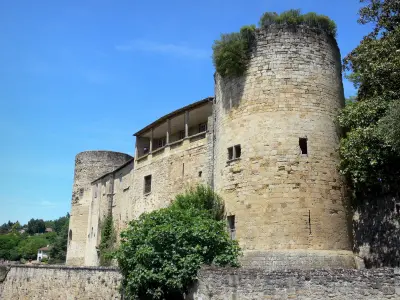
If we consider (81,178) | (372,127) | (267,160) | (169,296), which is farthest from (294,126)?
(81,178)

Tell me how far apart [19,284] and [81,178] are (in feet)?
48.6

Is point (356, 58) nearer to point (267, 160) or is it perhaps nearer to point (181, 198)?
point (267, 160)

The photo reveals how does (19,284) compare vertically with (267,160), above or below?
below

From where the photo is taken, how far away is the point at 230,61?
56.2 feet

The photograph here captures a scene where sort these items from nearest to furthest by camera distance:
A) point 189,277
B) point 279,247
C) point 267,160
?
point 189,277
point 279,247
point 267,160

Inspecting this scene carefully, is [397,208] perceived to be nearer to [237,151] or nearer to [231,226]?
[231,226]

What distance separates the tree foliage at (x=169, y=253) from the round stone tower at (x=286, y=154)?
4.64ft

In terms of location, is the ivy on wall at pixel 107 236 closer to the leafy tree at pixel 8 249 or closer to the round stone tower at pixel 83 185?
the round stone tower at pixel 83 185

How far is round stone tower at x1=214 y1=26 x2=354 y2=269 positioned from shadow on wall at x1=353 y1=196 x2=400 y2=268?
826mm

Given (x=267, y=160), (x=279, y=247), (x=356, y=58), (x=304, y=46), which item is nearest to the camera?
(x=279, y=247)

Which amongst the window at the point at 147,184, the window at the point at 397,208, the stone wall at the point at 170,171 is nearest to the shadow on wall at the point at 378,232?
the window at the point at 397,208

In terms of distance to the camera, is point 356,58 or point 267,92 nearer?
point 267,92

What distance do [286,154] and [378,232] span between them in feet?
14.1

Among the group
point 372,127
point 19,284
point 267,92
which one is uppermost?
point 267,92
